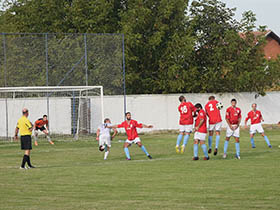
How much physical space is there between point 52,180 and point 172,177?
10.4 ft

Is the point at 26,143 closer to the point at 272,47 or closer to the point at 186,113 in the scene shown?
the point at 186,113

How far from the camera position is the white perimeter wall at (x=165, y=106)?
43531 millimetres

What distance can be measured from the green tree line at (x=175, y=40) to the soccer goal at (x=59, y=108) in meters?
5.34

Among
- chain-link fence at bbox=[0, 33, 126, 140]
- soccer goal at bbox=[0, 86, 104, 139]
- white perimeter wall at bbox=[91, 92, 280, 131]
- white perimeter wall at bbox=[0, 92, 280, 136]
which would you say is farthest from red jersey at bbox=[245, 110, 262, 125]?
white perimeter wall at bbox=[91, 92, 280, 131]

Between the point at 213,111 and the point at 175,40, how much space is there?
21.0 meters

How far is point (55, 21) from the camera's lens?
4597cm

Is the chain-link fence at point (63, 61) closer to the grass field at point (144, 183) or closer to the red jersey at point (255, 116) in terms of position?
Result: the red jersey at point (255, 116)

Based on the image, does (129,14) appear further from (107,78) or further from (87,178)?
(87,178)

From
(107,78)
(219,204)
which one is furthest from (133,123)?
(107,78)

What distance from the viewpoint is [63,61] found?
37.9 metres

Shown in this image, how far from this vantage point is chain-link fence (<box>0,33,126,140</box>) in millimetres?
37031

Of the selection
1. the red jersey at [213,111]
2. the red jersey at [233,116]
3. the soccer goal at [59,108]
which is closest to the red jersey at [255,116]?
the red jersey at [213,111]

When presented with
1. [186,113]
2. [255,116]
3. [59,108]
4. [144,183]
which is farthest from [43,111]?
[144,183]

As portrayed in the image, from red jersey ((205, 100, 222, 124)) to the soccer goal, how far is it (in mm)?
15379
